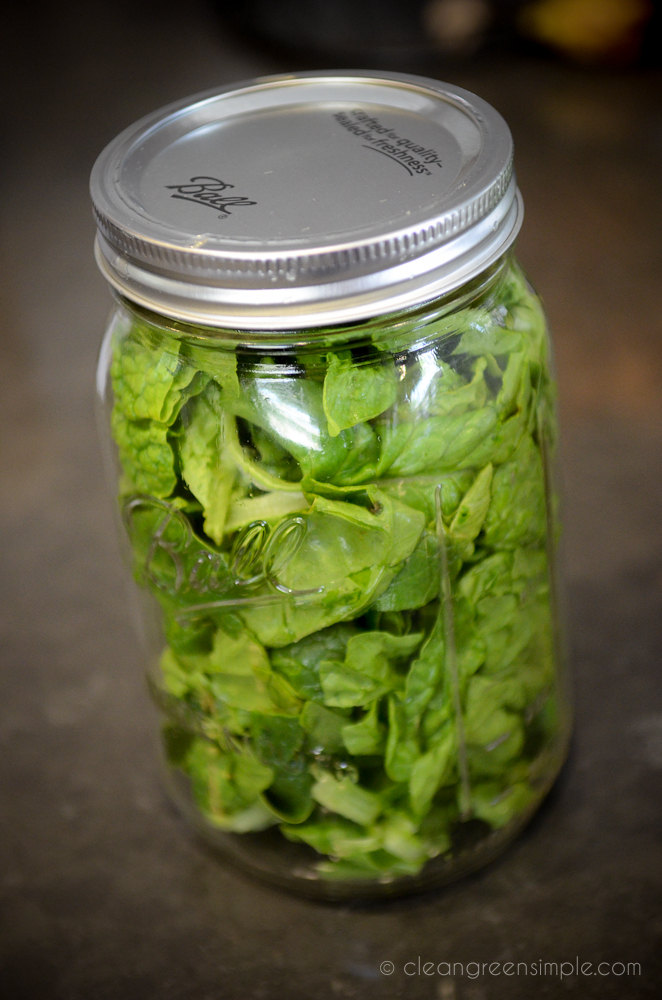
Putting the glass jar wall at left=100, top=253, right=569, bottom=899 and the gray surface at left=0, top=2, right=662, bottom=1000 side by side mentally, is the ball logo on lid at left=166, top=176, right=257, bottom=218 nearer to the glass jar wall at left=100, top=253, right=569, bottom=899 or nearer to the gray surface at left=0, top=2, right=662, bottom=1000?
the glass jar wall at left=100, top=253, right=569, bottom=899

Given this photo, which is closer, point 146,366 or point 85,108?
point 146,366

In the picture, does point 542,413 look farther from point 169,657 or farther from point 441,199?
point 169,657

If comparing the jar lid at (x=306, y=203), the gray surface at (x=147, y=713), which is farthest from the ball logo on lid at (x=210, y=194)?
the gray surface at (x=147, y=713)

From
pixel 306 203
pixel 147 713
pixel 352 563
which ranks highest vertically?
pixel 306 203

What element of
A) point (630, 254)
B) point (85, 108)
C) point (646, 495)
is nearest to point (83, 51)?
point (85, 108)

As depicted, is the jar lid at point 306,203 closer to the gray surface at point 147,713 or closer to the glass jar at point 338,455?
the glass jar at point 338,455

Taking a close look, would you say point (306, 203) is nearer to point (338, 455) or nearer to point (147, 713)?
point (338, 455)

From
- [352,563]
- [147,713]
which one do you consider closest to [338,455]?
[352,563]

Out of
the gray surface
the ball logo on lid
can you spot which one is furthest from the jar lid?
the gray surface

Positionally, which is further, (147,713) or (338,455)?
(147,713)
